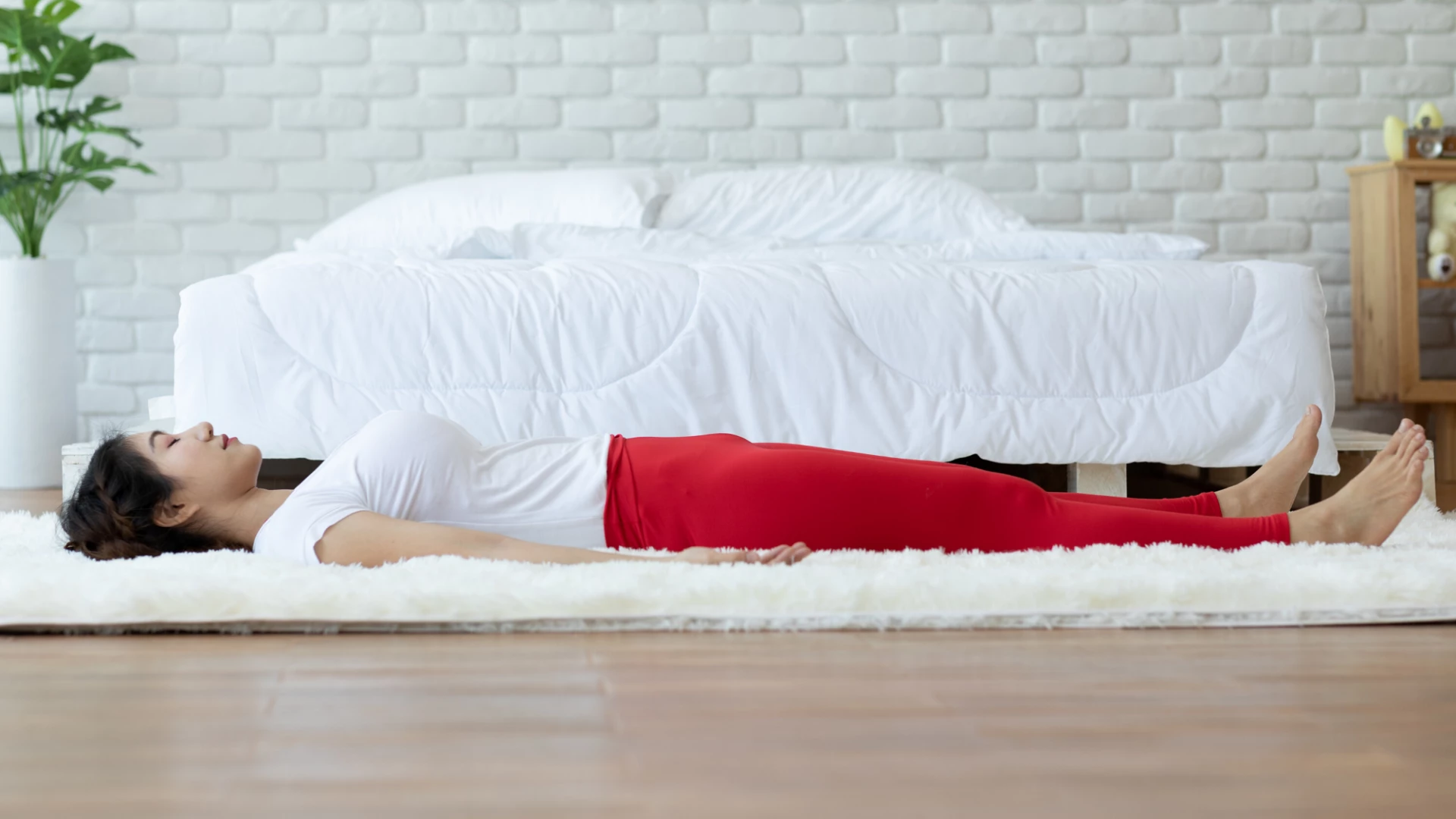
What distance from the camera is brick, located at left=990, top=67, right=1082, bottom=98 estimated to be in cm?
354

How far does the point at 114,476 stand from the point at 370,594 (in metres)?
0.49

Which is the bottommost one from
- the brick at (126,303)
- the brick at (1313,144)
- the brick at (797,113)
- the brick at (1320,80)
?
the brick at (126,303)

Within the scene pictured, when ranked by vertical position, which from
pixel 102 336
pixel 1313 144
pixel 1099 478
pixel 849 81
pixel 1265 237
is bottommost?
pixel 1099 478

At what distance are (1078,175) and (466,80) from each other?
1.68 m

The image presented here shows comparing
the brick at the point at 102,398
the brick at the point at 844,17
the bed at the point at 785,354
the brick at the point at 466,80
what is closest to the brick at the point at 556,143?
the brick at the point at 466,80

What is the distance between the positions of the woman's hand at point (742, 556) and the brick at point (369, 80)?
95.2 inches

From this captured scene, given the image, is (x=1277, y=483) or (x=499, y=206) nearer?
(x=1277, y=483)

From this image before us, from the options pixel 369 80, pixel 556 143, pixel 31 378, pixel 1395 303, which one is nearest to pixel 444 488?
pixel 31 378

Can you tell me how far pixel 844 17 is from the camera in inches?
138

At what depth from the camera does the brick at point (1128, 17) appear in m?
3.55

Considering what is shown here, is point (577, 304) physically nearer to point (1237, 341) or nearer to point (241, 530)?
point (241, 530)

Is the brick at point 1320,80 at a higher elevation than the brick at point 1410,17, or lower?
lower

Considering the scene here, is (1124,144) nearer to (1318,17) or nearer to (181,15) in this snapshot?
(1318,17)

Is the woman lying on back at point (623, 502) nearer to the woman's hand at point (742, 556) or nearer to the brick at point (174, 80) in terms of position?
the woman's hand at point (742, 556)
